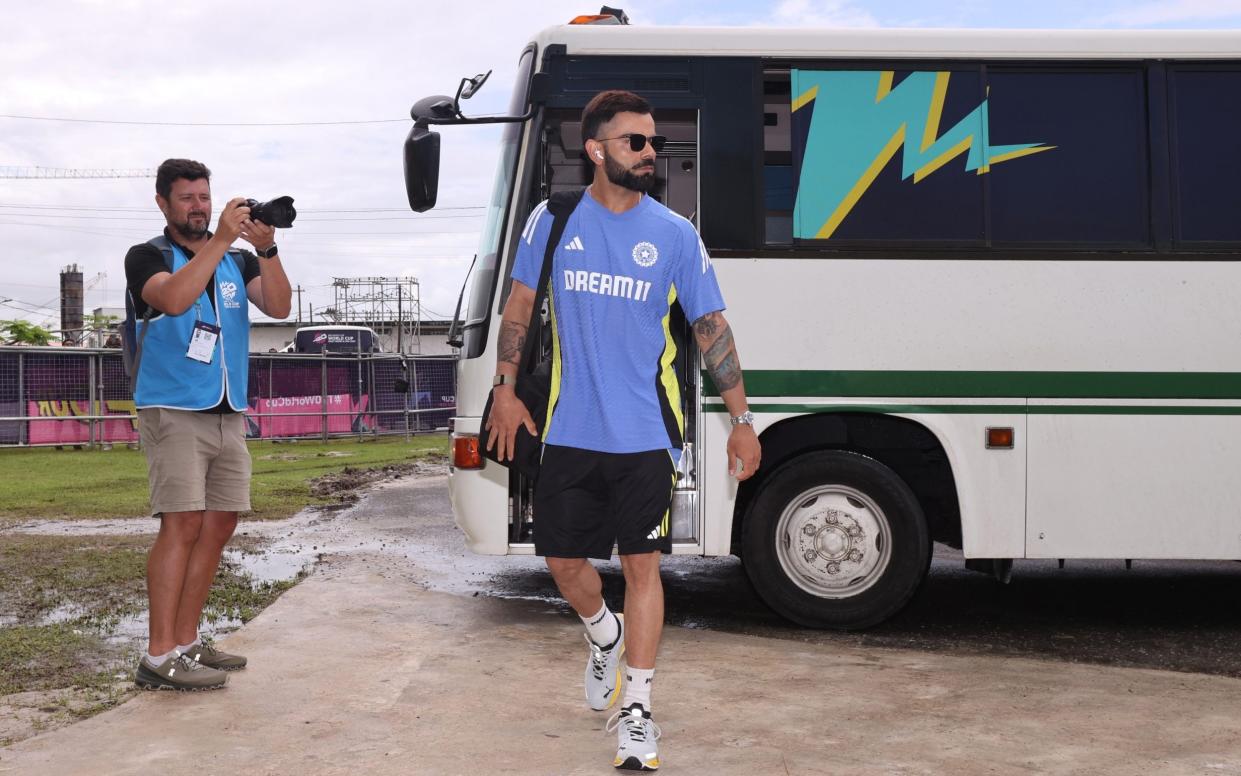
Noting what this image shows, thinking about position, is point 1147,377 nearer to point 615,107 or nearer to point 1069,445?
point 1069,445

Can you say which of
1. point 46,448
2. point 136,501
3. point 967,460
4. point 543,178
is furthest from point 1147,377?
point 46,448

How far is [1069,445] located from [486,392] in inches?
118

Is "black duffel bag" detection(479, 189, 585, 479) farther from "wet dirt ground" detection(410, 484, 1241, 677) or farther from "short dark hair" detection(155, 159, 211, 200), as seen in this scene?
"wet dirt ground" detection(410, 484, 1241, 677)

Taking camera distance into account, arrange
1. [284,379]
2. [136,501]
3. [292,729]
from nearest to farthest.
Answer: [292,729] → [136,501] → [284,379]

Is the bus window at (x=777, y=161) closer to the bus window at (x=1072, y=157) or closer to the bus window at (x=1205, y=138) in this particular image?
the bus window at (x=1072, y=157)

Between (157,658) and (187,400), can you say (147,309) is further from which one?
(157,658)

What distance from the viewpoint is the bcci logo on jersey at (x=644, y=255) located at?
14.0 feet

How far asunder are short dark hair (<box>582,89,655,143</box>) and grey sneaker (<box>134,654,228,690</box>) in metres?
2.65

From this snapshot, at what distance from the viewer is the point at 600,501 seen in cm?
441

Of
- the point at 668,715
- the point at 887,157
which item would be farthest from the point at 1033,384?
the point at 668,715

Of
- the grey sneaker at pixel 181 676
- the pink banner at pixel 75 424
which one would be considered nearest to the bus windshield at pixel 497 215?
the grey sneaker at pixel 181 676

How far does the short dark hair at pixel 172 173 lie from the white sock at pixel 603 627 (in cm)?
240

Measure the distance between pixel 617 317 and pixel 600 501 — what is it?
25.2 inches

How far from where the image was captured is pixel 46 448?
22.0 meters
